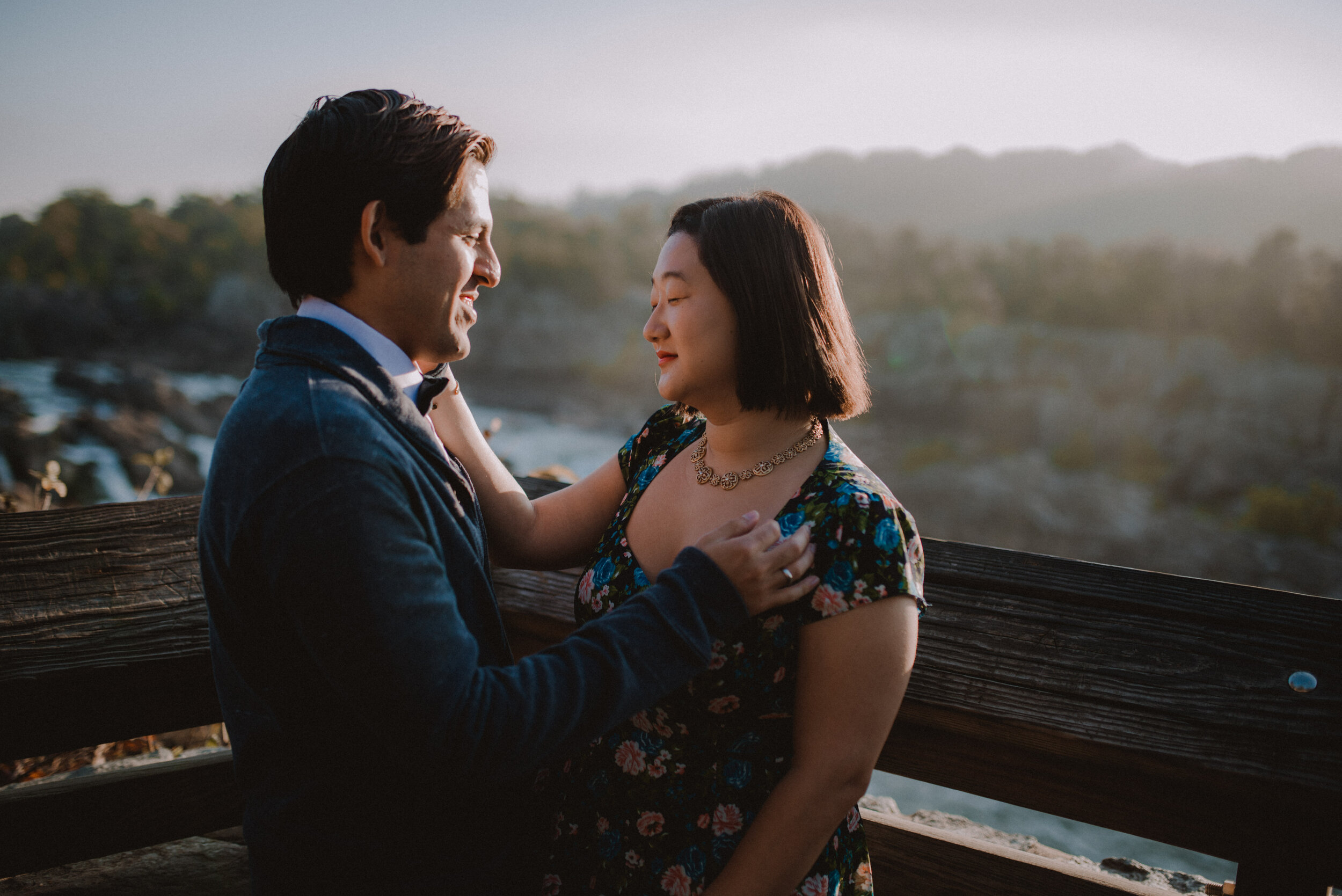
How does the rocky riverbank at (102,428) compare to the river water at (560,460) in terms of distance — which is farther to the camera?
the rocky riverbank at (102,428)

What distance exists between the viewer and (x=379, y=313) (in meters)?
1.33

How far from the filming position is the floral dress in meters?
1.38

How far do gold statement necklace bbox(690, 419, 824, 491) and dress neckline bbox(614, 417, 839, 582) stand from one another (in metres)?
0.03

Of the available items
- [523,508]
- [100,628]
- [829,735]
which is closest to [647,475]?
[523,508]

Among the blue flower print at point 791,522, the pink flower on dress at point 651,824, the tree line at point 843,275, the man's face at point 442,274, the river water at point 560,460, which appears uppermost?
the man's face at point 442,274

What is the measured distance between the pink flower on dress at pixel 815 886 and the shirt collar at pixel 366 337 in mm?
1213

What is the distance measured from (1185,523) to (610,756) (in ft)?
86.1

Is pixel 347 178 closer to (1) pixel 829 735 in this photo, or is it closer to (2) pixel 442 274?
(2) pixel 442 274

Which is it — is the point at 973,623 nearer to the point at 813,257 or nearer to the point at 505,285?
the point at 813,257

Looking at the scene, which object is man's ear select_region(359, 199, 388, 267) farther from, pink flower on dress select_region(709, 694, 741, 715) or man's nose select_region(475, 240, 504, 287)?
pink flower on dress select_region(709, 694, 741, 715)

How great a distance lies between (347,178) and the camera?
1.24 meters

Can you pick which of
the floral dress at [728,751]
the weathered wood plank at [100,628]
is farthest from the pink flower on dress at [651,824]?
the weathered wood plank at [100,628]

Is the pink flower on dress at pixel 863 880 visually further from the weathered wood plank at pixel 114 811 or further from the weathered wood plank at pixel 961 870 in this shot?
the weathered wood plank at pixel 114 811

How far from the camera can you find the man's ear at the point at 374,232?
1.26 meters
